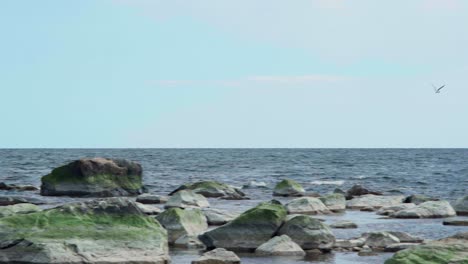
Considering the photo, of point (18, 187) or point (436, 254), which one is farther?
point (18, 187)

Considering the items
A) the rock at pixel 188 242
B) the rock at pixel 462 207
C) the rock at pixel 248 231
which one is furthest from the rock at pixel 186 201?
the rock at pixel 248 231

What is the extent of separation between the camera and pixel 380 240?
22.1 metres

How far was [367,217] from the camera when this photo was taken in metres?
31.7

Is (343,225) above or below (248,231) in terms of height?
below

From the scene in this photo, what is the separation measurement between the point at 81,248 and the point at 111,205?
6.98 feet

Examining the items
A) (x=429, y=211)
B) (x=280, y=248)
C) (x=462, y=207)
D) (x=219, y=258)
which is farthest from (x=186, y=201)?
(x=219, y=258)

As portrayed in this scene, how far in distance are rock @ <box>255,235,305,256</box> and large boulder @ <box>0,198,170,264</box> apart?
8.92 ft

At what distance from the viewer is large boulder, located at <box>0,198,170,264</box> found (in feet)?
59.0

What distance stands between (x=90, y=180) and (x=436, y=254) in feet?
97.9

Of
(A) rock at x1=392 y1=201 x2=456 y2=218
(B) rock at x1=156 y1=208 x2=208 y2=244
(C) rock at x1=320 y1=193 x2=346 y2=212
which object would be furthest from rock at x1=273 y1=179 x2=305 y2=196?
(B) rock at x1=156 y1=208 x2=208 y2=244

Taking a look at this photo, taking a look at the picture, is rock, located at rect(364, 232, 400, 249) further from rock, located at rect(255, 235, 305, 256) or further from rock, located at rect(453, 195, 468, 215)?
rock, located at rect(453, 195, 468, 215)

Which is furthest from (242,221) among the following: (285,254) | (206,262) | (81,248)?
(81,248)

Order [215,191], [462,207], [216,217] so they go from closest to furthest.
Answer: [216,217] < [462,207] < [215,191]

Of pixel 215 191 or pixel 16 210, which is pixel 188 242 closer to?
pixel 16 210
